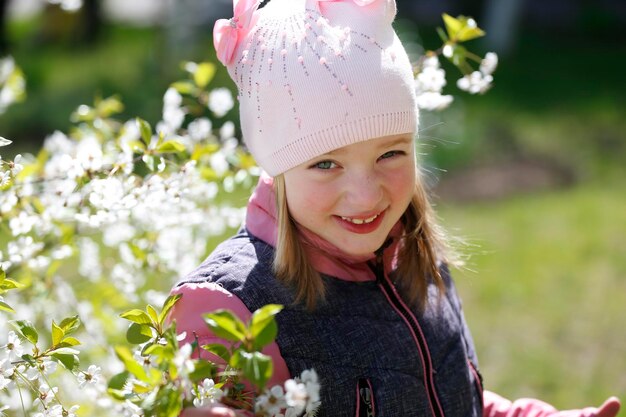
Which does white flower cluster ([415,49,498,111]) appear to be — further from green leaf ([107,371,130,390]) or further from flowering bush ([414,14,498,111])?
green leaf ([107,371,130,390])

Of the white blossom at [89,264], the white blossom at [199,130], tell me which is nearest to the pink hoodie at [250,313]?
the white blossom at [199,130]

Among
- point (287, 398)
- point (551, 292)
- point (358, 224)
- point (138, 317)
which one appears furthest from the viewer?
point (551, 292)

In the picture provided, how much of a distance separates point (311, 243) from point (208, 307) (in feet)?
1.01

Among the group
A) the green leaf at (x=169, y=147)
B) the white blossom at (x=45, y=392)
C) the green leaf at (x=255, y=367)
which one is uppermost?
the green leaf at (x=169, y=147)

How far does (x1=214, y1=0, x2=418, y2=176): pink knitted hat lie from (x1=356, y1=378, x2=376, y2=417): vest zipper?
0.48 metres

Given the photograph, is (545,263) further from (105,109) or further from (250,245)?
(250,245)

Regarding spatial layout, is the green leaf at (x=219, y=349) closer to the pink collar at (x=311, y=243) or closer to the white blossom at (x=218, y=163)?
the pink collar at (x=311, y=243)

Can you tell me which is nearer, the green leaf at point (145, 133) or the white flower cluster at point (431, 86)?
the green leaf at point (145, 133)

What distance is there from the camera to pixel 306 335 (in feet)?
6.66

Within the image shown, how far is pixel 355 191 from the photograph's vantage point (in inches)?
79.0

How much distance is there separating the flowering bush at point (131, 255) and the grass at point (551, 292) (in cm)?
115

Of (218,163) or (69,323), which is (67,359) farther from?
(218,163)

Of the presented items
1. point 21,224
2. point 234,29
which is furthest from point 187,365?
point 21,224

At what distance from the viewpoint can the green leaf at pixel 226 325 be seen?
1520mm
